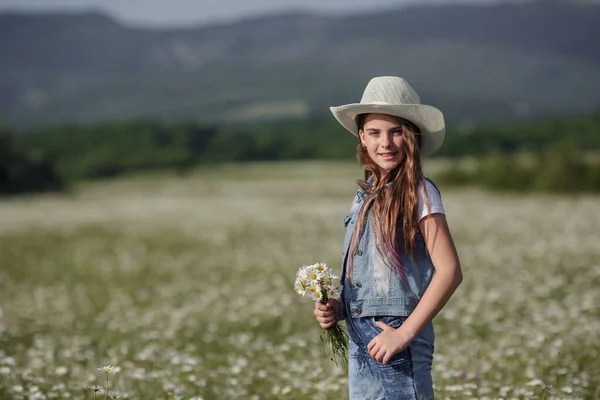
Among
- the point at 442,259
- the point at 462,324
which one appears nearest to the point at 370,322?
the point at 442,259

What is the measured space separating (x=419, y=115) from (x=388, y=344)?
44.7 inches

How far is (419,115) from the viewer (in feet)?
12.8

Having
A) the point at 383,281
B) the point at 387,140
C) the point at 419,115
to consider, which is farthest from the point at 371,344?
the point at 419,115

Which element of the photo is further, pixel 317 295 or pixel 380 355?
pixel 317 295

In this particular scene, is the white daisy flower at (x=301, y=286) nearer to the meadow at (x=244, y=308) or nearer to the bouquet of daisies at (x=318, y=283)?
the bouquet of daisies at (x=318, y=283)

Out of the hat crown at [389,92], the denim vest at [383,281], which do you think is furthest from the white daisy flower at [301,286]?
the hat crown at [389,92]

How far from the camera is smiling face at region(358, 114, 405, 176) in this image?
403cm

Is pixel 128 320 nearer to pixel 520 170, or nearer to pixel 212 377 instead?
pixel 212 377

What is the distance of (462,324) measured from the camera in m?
9.02

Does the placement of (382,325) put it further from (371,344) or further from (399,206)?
(399,206)

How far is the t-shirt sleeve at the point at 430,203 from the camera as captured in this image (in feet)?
12.6

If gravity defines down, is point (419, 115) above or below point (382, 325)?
above

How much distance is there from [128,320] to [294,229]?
409 inches

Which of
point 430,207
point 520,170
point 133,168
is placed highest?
point 133,168
